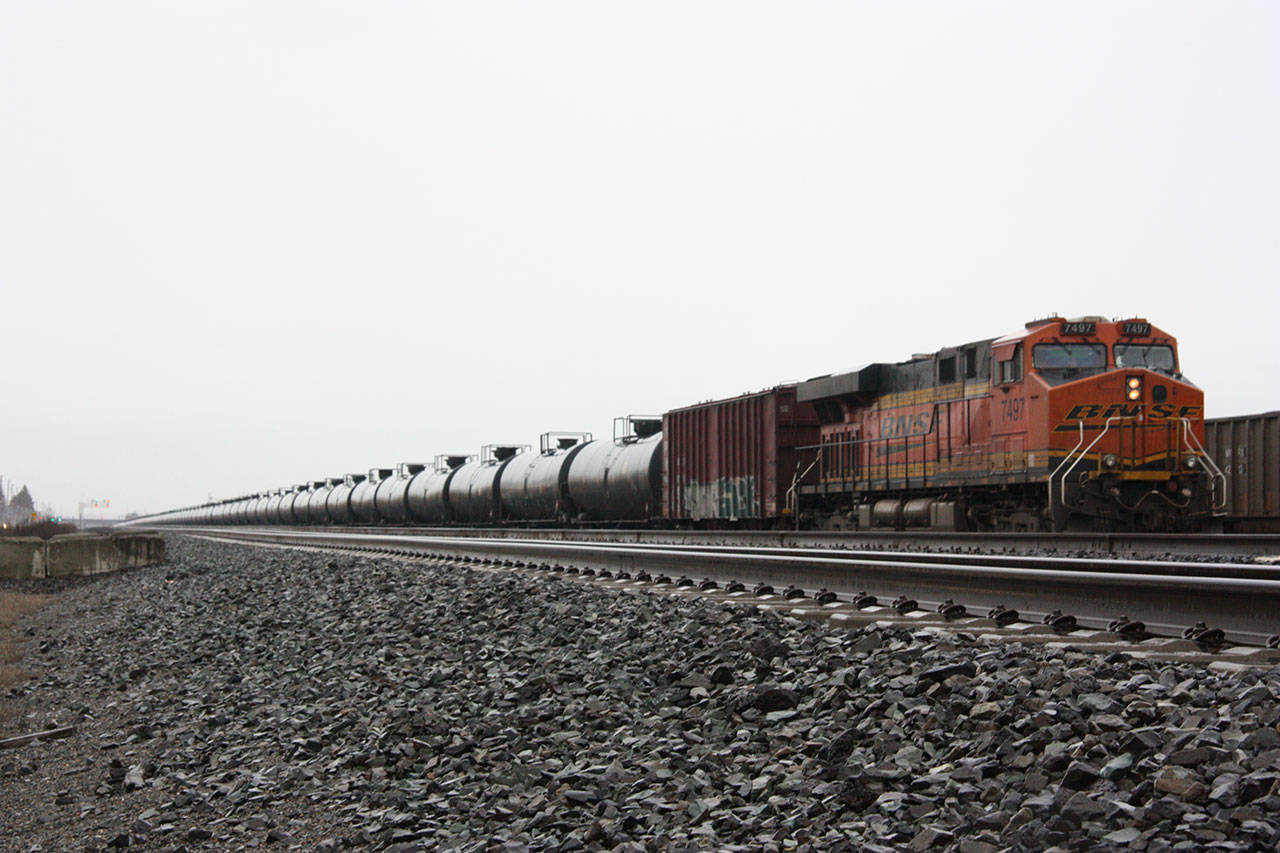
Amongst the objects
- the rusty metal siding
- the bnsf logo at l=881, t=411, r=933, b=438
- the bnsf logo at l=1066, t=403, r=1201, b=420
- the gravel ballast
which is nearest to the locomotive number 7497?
the bnsf logo at l=1066, t=403, r=1201, b=420

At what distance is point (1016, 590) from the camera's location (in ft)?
22.1

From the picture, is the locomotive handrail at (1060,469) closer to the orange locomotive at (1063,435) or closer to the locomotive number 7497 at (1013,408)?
the orange locomotive at (1063,435)

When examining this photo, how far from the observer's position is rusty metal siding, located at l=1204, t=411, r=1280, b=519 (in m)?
18.0

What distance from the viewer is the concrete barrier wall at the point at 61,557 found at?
89.2ft

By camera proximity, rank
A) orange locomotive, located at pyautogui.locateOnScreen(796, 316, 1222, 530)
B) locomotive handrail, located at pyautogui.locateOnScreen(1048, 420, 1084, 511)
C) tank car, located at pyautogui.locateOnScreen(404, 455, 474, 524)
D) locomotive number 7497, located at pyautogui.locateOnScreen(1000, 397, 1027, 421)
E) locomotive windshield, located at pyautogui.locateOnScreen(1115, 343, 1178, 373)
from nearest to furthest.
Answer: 1. locomotive handrail, located at pyautogui.locateOnScreen(1048, 420, 1084, 511)
2. orange locomotive, located at pyautogui.locateOnScreen(796, 316, 1222, 530)
3. locomotive number 7497, located at pyautogui.locateOnScreen(1000, 397, 1027, 421)
4. locomotive windshield, located at pyautogui.locateOnScreen(1115, 343, 1178, 373)
5. tank car, located at pyautogui.locateOnScreen(404, 455, 474, 524)

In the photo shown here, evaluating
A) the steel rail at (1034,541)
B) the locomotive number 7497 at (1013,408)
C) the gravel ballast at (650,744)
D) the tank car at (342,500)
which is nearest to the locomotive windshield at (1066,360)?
the locomotive number 7497 at (1013,408)

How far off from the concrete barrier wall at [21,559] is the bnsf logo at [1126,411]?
2490 centimetres

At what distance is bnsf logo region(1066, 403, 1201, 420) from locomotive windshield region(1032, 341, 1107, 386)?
1.64 ft

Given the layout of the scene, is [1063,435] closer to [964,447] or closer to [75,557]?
[964,447]

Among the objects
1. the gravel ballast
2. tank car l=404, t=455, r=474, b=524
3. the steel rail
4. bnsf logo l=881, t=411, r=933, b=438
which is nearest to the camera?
Answer: the gravel ballast

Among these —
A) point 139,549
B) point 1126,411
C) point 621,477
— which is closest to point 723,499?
point 621,477

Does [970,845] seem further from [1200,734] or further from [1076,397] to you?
[1076,397]

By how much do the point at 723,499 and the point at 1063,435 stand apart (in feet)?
30.9

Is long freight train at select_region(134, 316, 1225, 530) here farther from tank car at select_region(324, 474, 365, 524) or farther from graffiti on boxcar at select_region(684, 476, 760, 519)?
tank car at select_region(324, 474, 365, 524)
